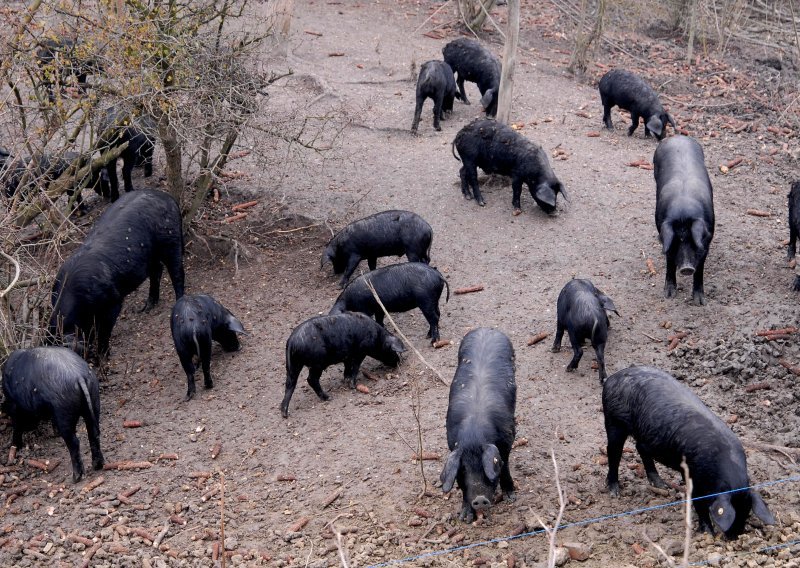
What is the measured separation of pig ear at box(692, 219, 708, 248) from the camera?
931cm

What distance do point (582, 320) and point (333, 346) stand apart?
231cm

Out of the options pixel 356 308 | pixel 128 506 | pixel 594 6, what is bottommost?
pixel 128 506

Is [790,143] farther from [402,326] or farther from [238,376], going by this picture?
[238,376]

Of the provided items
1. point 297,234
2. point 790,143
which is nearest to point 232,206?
point 297,234

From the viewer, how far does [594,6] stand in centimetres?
2022

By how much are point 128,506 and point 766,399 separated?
5420 millimetres

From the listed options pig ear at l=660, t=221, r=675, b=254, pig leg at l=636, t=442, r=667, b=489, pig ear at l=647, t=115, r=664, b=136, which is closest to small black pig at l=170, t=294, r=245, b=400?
pig leg at l=636, t=442, r=667, b=489

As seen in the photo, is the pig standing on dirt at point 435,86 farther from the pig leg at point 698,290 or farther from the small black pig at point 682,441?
the small black pig at point 682,441

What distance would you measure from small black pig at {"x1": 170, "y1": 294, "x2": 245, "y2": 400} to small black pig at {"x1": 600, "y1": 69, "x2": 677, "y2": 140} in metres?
7.15

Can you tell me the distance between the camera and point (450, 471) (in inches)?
254

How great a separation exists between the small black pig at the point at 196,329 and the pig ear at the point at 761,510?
519 cm

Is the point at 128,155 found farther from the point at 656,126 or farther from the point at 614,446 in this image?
the point at 614,446

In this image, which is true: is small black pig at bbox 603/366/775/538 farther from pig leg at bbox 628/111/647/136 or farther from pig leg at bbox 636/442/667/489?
pig leg at bbox 628/111/647/136

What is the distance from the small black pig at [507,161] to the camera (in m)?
11.5
